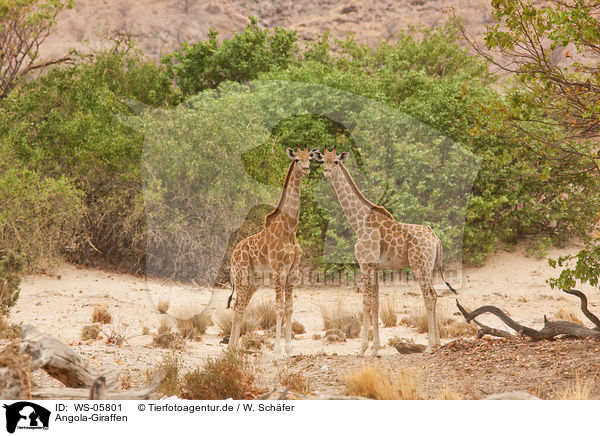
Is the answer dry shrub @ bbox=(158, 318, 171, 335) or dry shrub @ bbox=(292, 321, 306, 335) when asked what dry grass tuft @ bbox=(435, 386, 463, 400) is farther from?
dry shrub @ bbox=(158, 318, 171, 335)

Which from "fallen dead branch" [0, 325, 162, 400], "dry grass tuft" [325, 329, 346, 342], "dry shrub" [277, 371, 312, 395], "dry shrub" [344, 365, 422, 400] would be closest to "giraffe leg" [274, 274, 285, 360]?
"dry shrub" [277, 371, 312, 395]

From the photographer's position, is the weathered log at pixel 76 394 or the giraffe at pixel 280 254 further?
the giraffe at pixel 280 254

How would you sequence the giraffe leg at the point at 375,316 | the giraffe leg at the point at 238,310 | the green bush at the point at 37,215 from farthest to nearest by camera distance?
the green bush at the point at 37,215
the giraffe leg at the point at 238,310
the giraffe leg at the point at 375,316

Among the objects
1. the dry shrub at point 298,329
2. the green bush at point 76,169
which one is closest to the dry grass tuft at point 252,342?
the dry shrub at point 298,329

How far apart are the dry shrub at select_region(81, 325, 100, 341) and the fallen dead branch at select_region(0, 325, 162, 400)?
4.32 meters

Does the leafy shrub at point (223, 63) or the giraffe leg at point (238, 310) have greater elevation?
the leafy shrub at point (223, 63)

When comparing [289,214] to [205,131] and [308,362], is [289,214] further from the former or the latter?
[205,131]

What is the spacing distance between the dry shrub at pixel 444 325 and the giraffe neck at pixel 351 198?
3.07 meters

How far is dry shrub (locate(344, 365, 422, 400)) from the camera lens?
6.13 m

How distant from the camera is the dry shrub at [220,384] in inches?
267

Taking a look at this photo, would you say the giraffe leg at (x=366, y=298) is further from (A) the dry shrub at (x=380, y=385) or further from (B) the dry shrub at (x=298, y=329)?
(B) the dry shrub at (x=298, y=329)

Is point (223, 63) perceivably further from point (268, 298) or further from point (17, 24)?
point (268, 298)

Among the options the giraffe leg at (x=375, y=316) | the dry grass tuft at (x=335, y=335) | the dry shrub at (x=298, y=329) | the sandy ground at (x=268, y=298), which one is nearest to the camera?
the sandy ground at (x=268, y=298)
